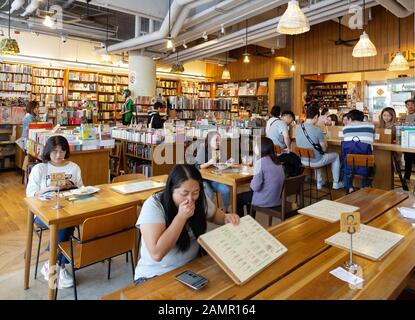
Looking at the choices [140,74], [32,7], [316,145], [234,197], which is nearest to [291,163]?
[316,145]

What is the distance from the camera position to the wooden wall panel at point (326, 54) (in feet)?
29.1

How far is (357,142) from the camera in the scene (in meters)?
4.41

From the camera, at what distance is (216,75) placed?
45.2ft

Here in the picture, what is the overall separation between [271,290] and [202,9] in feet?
21.6

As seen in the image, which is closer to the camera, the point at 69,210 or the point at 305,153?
the point at 69,210

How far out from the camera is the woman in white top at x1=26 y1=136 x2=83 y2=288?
2770 millimetres

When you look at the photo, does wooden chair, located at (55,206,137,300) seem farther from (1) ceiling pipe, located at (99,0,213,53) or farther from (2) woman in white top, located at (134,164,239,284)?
(1) ceiling pipe, located at (99,0,213,53)

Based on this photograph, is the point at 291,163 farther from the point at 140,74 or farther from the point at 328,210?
the point at 140,74

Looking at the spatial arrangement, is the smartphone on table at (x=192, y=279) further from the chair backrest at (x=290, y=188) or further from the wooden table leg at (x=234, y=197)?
the wooden table leg at (x=234, y=197)

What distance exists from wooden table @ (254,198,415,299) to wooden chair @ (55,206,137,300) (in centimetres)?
135

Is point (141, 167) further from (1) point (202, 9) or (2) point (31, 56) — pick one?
(2) point (31, 56)

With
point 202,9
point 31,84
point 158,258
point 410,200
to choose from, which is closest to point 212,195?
point 410,200

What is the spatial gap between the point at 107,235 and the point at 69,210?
34 centimetres

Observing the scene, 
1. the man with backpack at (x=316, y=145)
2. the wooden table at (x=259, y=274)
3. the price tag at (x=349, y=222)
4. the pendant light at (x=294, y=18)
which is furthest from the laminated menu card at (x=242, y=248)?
the man with backpack at (x=316, y=145)
